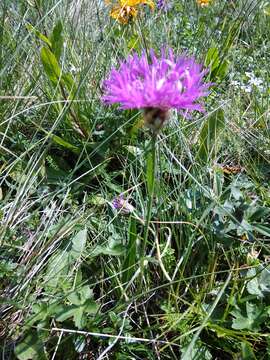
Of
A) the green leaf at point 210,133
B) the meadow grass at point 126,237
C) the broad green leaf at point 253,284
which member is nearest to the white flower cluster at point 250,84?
the meadow grass at point 126,237

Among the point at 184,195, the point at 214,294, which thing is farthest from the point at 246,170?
the point at 214,294

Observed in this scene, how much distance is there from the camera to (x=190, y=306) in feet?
3.14

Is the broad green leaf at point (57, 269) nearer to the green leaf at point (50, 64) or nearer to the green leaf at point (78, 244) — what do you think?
the green leaf at point (78, 244)

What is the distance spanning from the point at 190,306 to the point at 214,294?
0.22ft

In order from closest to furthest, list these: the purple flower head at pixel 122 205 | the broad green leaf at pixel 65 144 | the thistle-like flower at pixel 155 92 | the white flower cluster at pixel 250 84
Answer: the thistle-like flower at pixel 155 92 < the purple flower head at pixel 122 205 < the broad green leaf at pixel 65 144 < the white flower cluster at pixel 250 84

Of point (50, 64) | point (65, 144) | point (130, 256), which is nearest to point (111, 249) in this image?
point (130, 256)

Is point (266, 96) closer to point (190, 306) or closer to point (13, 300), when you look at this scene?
point (190, 306)

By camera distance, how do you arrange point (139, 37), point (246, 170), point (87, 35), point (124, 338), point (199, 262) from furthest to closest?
point (87, 35), point (139, 37), point (246, 170), point (199, 262), point (124, 338)

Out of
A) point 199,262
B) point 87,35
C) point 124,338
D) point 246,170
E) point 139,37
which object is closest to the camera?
point 124,338

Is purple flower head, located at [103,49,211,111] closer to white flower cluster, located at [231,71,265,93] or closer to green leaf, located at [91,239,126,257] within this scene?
green leaf, located at [91,239,126,257]

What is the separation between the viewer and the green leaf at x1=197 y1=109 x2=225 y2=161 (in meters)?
1.27

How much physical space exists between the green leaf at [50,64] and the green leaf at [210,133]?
351 millimetres

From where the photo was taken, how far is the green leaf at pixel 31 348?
0.90 metres

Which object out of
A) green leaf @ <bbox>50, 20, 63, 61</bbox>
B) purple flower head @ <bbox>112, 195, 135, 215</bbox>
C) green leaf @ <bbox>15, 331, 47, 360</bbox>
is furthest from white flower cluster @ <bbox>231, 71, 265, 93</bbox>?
green leaf @ <bbox>15, 331, 47, 360</bbox>
